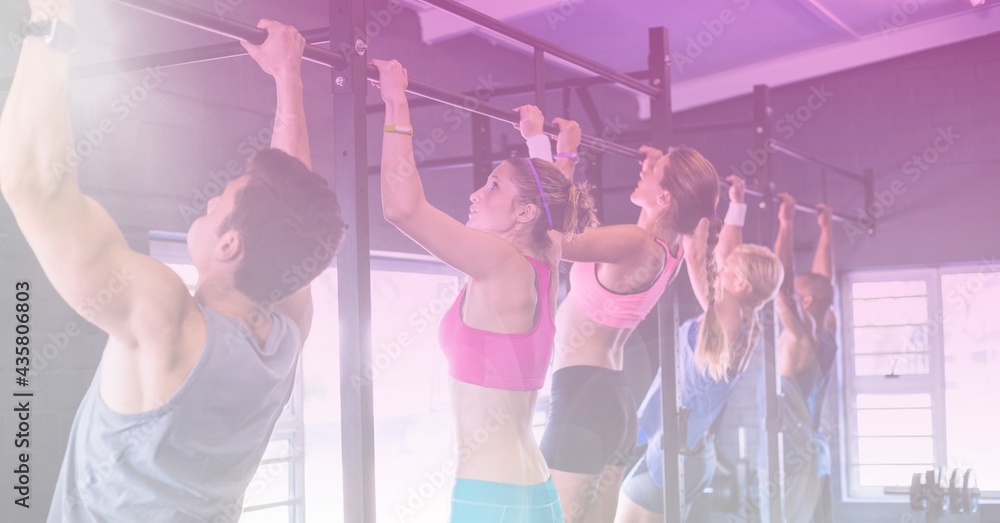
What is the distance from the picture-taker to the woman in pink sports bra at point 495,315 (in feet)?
7.91

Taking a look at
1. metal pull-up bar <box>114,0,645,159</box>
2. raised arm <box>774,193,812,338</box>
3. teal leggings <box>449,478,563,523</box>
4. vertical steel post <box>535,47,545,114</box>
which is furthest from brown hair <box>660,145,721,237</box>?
raised arm <box>774,193,812,338</box>

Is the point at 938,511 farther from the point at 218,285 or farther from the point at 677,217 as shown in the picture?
the point at 218,285

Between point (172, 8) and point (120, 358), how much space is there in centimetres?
68

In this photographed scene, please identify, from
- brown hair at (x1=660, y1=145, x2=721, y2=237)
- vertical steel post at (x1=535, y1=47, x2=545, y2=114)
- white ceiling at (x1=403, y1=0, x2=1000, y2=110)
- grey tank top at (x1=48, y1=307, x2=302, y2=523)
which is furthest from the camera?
white ceiling at (x1=403, y1=0, x2=1000, y2=110)

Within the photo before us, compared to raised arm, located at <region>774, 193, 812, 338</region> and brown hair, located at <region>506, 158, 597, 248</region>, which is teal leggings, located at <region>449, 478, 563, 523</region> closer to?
brown hair, located at <region>506, 158, 597, 248</region>

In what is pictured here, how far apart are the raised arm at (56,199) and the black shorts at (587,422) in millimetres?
1781

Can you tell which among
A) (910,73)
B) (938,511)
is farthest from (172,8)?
(910,73)

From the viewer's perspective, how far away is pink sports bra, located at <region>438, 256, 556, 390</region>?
258cm

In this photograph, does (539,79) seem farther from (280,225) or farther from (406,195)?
(280,225)

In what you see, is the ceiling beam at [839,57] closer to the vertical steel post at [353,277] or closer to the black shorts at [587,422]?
the black shorts at [587,422]

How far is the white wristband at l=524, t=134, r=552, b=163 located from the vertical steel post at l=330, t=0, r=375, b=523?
864 mm

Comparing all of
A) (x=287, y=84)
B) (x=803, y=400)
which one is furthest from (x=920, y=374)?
(x=287, y=84)

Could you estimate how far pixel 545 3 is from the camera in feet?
16.6

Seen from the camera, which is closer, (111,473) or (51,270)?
(51,270)
